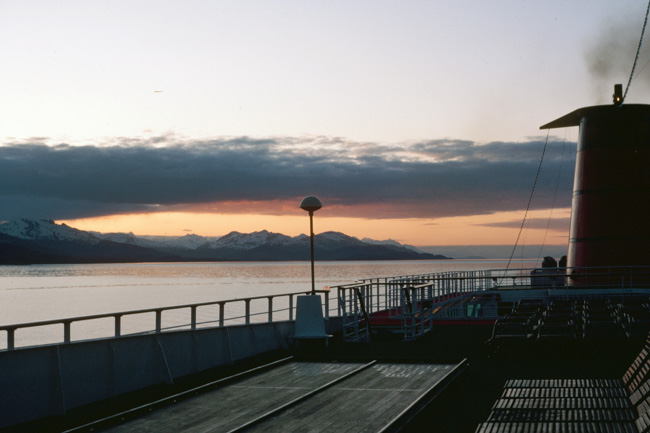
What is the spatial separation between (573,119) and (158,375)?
2171cm

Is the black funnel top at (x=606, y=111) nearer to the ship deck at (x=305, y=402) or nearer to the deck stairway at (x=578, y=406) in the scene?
the ship deck at (x=305, y=402)

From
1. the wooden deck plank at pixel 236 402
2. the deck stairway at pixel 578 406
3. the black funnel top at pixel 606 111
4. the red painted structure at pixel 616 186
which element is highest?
the black funnel top at pixel 606 111

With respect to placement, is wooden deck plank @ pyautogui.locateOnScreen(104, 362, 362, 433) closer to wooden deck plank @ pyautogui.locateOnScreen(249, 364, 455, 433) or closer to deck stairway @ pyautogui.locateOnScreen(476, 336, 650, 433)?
wooden deck plank @ pyautogui.locateOnScreen(249, 364, 455, 433)

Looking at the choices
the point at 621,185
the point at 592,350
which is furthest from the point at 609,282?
the point at 592,350

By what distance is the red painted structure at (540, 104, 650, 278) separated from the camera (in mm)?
25891

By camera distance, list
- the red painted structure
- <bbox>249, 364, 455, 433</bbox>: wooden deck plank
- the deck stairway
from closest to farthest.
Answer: the deck stairway → <bbox>249, 364, 455, 433</bbox>: wooden deck plank → the red painted structure

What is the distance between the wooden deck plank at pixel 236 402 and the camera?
822 cm

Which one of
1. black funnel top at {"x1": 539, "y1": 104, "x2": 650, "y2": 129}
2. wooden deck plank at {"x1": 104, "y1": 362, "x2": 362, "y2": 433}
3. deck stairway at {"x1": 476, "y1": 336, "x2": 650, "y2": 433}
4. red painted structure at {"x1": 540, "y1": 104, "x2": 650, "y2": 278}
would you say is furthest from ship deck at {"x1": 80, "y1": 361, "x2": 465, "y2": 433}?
black funnel top at {"x1": 539, "y1": 104, "x2": 650, "y2": 129}

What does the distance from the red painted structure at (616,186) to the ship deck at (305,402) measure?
1612 centimetres

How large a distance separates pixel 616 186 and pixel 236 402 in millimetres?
20645

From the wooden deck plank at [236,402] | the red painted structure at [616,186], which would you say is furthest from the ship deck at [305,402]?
the red painted structure at [616,186]

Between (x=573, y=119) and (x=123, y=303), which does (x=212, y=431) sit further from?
(x=123, y=303)

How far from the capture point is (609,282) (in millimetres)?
26922

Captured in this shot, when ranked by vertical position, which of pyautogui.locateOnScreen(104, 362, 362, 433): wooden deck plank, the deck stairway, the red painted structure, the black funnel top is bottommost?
pyautogui.locateOnScreen(104, 362, 362, 433): wooden deck plank
